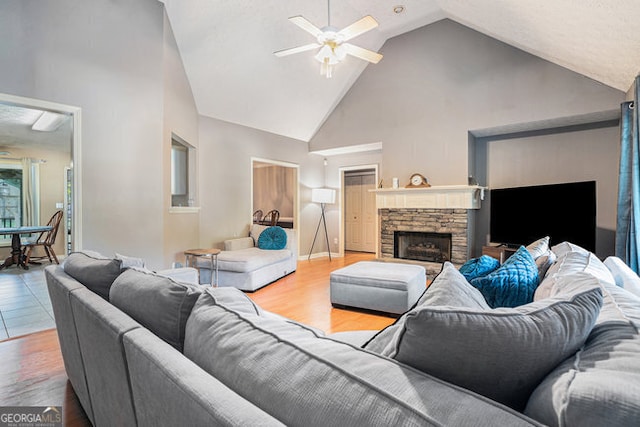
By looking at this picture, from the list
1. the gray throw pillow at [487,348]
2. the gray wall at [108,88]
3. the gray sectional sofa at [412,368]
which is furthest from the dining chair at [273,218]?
the gray throw pillow at [487,348]

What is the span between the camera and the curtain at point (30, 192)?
7086 millimetres

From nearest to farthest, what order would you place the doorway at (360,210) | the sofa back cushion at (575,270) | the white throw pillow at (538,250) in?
1. the sofa back cushion at (575,270)
2. the white throw pillow at (538,250)
3. the doorway at (360,210)

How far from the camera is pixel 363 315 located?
330 cm

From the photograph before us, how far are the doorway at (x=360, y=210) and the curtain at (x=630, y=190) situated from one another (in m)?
4.60

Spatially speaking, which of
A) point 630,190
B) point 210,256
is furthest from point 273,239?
point 630,190

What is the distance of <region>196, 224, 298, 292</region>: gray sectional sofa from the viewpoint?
417 cm

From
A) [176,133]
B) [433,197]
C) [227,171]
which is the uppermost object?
[176,133]

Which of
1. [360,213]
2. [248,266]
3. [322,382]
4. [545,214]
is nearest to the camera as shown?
[322,382]

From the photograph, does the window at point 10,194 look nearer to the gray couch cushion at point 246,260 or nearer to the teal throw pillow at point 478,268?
the gray couch cushion at point 246,260

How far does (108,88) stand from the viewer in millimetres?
3439

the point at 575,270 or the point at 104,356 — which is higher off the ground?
the point at 575,270

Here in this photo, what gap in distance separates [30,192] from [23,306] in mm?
5067

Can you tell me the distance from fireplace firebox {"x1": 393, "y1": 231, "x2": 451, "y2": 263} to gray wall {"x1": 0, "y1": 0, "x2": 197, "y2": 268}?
13.0ft

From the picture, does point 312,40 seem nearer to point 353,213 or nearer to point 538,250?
point 353,213
